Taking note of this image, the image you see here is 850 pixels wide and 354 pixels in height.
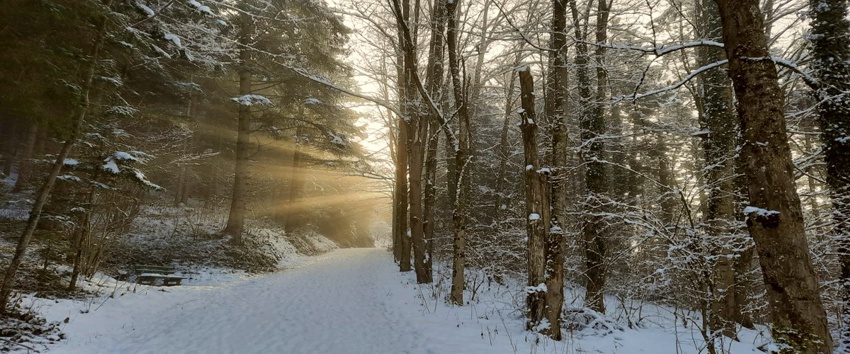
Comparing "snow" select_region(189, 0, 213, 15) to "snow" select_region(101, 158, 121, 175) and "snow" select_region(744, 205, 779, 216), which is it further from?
"snow" select_region(744, 205, 779, 216)

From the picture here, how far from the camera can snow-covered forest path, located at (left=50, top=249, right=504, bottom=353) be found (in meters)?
6.00

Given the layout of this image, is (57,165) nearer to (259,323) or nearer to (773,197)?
(259,323)

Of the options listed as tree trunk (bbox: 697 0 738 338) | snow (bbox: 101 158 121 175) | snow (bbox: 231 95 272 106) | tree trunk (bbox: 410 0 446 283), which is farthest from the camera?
snow (bbox: 231 95 272 106)

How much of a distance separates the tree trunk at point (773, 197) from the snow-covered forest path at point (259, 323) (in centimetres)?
349

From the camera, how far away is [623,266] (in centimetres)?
1398

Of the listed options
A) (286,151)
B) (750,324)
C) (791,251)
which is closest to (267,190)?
(286,151)

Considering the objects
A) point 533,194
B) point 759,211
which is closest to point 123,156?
point 533,194

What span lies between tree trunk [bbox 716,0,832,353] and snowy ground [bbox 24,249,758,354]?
227 cm

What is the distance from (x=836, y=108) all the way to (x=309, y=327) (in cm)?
924

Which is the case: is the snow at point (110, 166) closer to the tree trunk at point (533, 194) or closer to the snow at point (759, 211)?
the tree trunk at point (533, 194)

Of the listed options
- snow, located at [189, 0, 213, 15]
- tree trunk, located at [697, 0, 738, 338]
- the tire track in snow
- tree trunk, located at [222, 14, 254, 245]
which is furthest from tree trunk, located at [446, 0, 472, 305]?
tree trunk, located at [222, 14, 254, 245]

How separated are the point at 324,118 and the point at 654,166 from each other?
18.2 meters

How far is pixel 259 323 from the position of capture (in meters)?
7.57

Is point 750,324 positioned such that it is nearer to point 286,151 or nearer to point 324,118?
point 324,118
